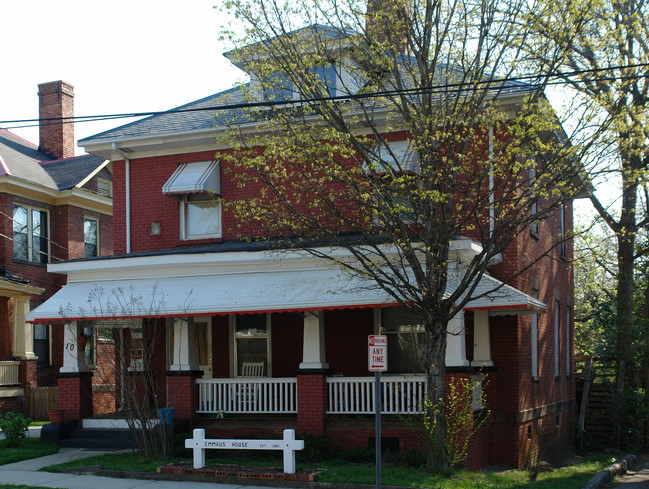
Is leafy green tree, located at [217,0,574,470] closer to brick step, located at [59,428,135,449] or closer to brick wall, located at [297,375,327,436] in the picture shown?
brick wall, located at [297,375,327,436]

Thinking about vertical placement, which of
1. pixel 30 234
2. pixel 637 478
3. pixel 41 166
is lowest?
pixel 637 478

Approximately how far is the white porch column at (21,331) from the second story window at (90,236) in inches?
153

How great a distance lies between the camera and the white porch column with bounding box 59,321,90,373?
1634cm

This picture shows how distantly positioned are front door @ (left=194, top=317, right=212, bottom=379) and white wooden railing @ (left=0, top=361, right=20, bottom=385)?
8302 millimetres

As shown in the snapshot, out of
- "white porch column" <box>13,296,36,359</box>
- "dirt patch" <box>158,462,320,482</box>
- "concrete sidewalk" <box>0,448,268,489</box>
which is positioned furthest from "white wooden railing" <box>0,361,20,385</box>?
"dirt patch" <box>158,462,320,482</box>

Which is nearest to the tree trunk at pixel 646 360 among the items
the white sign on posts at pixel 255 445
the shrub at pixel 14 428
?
the white sign on posts at pixel 255 445

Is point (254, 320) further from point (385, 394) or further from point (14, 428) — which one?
point (14, 428)

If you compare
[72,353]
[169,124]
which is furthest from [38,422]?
[169,124]

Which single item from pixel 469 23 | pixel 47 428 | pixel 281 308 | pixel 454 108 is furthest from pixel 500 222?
pixel 47 428

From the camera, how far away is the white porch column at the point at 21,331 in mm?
24328

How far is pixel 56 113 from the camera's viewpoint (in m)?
29.5

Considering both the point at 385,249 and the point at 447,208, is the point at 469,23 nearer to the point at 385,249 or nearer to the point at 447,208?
the point at 447,208

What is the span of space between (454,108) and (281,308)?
4.81m

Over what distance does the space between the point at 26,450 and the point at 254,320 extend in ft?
17.8
